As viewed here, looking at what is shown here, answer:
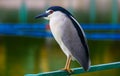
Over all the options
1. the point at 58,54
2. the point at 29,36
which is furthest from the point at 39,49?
the point at 29,36

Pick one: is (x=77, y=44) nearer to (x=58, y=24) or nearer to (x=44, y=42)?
(x=58, y=24)

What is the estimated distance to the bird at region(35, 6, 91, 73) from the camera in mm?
1757

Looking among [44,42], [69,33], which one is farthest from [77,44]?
[44,42]

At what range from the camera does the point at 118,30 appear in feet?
35.2

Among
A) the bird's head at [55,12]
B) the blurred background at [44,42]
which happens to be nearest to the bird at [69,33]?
the bird's head at [55,12]

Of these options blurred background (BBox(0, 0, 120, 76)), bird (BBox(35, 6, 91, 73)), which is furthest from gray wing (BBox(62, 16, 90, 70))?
blurred background (BBox(0, 0, 120, 76))

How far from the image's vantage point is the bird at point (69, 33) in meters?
1.76

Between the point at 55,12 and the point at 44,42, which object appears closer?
the point at 55,12

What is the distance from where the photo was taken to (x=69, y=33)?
179 cm

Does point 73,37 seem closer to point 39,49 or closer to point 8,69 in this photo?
point 8,69

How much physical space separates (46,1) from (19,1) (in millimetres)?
714

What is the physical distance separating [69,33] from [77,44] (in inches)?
1.9

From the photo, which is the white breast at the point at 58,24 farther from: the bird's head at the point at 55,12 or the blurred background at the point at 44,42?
the blurred background at the point at 44,42

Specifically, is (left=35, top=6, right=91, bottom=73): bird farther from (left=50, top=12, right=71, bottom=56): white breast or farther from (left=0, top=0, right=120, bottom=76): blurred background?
(left=0, top=0, right=120, bottom=76): blurred background
